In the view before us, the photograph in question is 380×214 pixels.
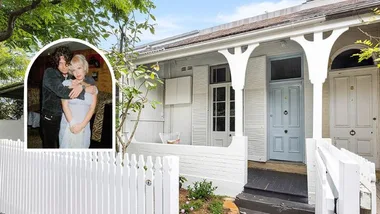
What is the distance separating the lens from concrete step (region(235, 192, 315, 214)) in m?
3.88

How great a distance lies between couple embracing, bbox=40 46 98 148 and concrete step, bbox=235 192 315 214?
3234 millimetres

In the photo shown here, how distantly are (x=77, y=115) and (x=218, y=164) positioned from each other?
3.56m

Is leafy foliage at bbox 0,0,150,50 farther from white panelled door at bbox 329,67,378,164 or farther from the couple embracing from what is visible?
white panelled door at bbox 329,67,378,164

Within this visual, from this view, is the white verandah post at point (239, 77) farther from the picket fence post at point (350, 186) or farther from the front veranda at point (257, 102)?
the picket fence post at point (350, 186)

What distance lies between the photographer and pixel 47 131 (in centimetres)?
212

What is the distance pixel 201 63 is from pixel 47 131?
5.58 metres

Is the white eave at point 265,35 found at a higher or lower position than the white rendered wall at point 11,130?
higher

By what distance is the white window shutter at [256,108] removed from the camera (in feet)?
20.1

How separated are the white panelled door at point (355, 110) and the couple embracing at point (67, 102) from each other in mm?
5341

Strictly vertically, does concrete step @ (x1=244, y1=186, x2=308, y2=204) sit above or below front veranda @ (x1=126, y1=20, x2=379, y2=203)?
below

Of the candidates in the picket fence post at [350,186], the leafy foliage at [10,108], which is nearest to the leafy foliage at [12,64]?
the leafy foliage at [10,108]

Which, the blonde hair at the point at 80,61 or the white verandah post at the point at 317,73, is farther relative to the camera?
the white verandah post at the point at 317,73

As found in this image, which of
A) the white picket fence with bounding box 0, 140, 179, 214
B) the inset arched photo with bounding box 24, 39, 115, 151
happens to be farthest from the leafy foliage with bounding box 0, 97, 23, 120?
the inset arched photo with bounding box 24, 39, 115, 151

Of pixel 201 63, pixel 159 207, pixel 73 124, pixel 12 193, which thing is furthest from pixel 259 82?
pixel 12 193
